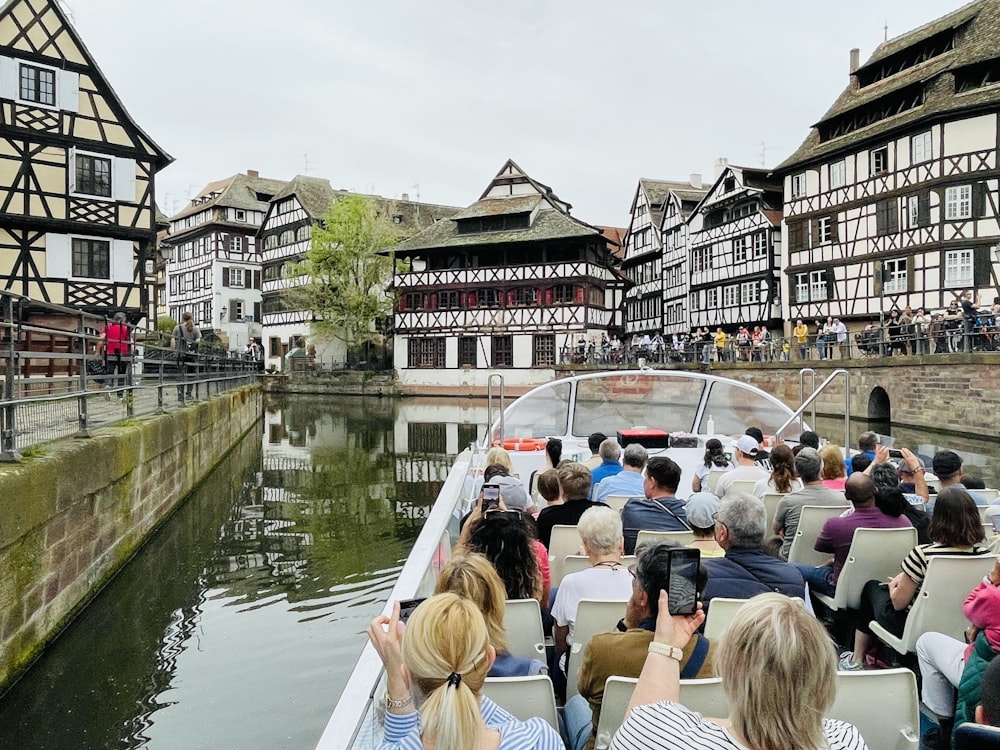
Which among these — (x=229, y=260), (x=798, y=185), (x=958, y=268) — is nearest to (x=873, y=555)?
(x=958, y=268)

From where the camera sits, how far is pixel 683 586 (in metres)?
2.34

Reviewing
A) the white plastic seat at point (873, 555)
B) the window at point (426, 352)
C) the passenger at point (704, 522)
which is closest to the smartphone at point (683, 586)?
the passenger at point (704, 522)

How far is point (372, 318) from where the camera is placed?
166 ft

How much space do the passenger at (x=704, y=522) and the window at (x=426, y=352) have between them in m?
44.3

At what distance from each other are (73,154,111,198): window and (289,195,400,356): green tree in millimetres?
22283

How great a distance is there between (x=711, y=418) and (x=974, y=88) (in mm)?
24929

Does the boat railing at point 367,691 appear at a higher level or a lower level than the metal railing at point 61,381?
lower

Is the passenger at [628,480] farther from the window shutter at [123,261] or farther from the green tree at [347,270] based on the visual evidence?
the green tree at [347,270]

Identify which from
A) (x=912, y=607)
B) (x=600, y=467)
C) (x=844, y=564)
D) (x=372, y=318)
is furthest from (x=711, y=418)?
(x=372, y=318)

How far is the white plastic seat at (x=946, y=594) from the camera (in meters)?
3.68

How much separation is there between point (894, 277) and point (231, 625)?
30465mm

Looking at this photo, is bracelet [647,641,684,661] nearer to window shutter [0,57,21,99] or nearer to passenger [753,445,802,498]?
passenger [753,445,802,498]

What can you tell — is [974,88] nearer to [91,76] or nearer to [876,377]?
[876,377]

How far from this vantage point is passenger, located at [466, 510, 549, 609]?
3.78 m
